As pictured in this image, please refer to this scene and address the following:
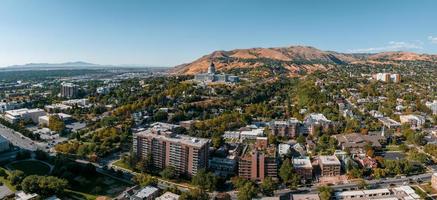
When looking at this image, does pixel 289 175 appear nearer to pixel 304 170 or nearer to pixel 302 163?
pixel 304 170

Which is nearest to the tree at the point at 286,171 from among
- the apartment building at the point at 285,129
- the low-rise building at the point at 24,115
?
the apartment building at the point at 285,129

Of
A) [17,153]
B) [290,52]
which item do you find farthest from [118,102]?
[290,52]

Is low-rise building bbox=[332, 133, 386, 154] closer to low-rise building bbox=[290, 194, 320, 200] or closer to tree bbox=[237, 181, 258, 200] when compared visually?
low-rise building bbox=[290, 194, 320, 200]

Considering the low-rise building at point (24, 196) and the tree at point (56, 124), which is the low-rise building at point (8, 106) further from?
the low-rise building at point (24, 196)

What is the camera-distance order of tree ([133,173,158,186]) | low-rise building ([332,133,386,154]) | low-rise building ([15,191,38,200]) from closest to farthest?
low-rise building ([15,191,38,200])
tree ([133,173,158,186])
low-rise building ([332,133,386,154])

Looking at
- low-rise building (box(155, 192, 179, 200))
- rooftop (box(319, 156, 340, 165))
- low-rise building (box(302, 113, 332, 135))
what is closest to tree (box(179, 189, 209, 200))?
low-rise building (box(155, 192, 179, 200))

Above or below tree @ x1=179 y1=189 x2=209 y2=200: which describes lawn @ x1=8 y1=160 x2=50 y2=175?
below
